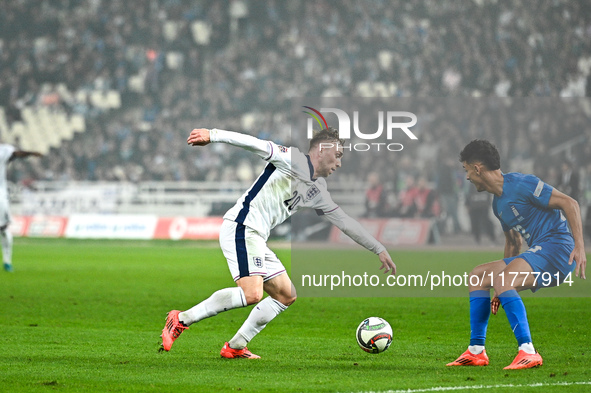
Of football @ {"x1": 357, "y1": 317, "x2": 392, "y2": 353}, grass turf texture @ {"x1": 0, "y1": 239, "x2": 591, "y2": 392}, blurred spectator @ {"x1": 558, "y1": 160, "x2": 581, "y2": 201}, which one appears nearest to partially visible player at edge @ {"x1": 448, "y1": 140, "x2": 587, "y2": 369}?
grass turf texture @ {"x1": 0, "y1": 239, "x2": 591, "y2": 392}

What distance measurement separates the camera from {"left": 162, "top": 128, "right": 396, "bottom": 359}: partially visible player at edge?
6.79m

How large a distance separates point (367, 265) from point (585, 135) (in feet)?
37.5

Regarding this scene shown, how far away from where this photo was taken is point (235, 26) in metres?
37.0

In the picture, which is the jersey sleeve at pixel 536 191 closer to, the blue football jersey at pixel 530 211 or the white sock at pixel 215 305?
the blue football jersey at pixel 530 211

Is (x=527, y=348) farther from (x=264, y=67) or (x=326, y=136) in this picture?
(x=264, y=67)

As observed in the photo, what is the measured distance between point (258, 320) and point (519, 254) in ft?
7.28

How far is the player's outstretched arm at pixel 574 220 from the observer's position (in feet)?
20.7

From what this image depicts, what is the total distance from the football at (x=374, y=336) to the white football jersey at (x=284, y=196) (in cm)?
66

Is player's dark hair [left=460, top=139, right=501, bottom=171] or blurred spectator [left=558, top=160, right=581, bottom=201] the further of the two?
blurred spectator [left=558, top=160, right=581, bottom=201]

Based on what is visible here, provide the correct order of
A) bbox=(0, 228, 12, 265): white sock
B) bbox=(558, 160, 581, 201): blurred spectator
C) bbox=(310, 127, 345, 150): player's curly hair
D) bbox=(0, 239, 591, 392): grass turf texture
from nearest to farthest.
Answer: bbox=(0, 239, 591, 392): grass turf texture → bbox=(310, 127, 345, 150): player's curly hair → bbox=(0, 228, 12, 265): white sock → bbox=(558, 160, 581, 201): blurred spectator

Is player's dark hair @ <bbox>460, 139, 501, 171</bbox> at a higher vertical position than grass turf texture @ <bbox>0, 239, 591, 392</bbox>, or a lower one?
higher

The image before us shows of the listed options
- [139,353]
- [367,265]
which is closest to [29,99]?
[367,265]

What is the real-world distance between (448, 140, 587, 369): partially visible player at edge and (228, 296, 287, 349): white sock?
158 cm

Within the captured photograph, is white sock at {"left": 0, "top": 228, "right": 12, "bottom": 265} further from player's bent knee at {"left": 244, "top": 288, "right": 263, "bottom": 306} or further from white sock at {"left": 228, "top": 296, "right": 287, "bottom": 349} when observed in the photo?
player's bent knee at {"left": 244, "top": 288, "right": 263, "bottom": 306}
